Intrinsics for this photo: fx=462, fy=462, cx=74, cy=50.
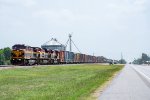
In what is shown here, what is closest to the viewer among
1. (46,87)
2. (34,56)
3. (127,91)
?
(127,91)

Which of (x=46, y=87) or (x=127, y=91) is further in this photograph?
(x=46, y=87)

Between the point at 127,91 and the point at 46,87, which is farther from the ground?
the point at 46,87

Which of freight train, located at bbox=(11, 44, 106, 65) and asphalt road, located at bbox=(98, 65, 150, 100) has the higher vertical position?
freight train, located at bbox=(11, 44, 106, 65)

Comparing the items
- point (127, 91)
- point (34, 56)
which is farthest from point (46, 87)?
point (34, 56)

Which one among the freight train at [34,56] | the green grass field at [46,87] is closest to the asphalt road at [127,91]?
the green grass field at [46,87]

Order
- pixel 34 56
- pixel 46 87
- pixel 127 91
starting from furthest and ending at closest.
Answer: pixel 34 56, pixel 46 87, pixel 127 91

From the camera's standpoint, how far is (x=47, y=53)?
97.1m

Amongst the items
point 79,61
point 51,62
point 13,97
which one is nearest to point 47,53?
point 51,62

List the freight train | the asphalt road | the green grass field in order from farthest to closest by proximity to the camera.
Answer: the freight train, the green grass field, the asphalt road

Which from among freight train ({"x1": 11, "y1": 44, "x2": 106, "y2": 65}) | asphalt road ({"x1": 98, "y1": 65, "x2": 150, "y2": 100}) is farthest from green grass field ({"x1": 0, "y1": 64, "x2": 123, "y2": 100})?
freight train ({"x1": 11, "y1": 44, "x2": 106, "y2": 65})

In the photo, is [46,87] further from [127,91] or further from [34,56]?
[34,56]

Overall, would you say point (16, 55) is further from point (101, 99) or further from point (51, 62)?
point (101, 99)

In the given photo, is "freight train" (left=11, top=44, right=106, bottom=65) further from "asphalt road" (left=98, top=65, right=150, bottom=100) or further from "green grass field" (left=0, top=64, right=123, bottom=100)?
"asphalt road" (left=98, top=65, right=150, bottom=100)

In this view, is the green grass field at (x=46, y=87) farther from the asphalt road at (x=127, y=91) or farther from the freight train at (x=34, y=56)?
the freight train at (x=34, y=56)
